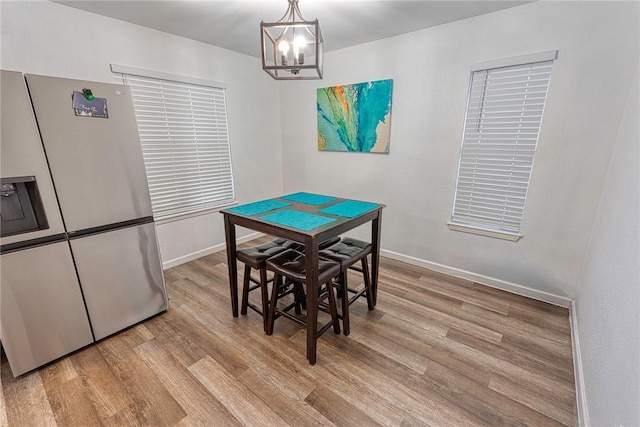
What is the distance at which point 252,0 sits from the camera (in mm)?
2109

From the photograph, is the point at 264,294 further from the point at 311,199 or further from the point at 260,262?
the point at 311,199

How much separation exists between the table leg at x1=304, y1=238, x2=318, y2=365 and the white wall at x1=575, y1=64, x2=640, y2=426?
1.36 metres

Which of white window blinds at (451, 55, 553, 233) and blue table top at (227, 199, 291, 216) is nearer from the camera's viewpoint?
blue table top at (227, 199, 291, 216)

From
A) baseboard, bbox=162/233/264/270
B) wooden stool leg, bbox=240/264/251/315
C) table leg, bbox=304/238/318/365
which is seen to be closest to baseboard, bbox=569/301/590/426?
table leg, bbox=304/238/318/365

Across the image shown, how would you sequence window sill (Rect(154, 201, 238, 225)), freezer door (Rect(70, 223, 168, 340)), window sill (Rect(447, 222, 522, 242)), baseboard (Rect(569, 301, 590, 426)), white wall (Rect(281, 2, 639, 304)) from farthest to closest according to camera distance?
window sill (Rect(154, 201, 238, 225)) → window sill (Rect(447, 222, 522, 242)) → white wall (Rect(281, 2, 639, 304)) → freezer door (Rect(70, 223, 168, 340)) → baseboard (Rect(569, 301, 590, 426))

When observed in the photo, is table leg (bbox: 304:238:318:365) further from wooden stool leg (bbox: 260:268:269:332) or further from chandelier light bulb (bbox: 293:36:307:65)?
chandelier light bulb (bbox: 293:36:307:65)

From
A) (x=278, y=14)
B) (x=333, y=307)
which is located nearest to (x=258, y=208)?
(x=333, y=307)

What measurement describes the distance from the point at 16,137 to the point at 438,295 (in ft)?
10.8

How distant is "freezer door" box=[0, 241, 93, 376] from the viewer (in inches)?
62.8

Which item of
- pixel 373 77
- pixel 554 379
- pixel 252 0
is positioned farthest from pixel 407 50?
pixel 554 379

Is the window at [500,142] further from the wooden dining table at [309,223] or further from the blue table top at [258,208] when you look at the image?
the blue table top at [258,208]

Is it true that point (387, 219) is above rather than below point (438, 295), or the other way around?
above

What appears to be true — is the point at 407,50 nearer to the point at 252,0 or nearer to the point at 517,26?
the point at 517,26

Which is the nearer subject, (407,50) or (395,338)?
(395,338)
